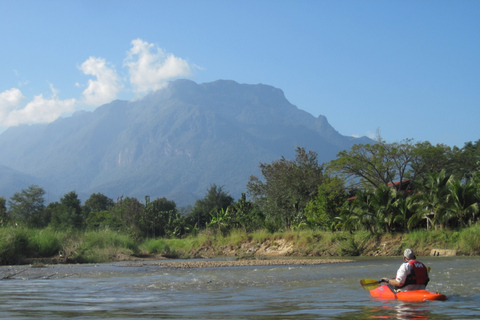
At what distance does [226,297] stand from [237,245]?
117ft

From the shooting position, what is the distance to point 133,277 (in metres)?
20.3

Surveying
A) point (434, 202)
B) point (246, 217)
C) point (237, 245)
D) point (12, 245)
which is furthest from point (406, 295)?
point (246, 217)

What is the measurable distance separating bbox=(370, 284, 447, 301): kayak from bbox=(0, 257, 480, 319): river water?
0.72 ft

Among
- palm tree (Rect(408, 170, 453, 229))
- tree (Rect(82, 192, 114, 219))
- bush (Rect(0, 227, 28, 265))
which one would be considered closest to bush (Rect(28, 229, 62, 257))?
bush (Rect(0, 227, 28, 265))

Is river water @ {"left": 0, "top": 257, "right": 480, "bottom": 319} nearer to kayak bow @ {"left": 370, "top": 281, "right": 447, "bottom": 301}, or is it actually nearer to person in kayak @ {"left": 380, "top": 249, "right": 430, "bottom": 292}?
kayak bow @ {"left": 370, "top": 281, "right": 447, "bottom": 301}

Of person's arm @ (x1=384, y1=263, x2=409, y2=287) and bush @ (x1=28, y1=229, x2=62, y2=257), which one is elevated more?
bush @ (x1=28, y1=229, x2=62, y2=257)

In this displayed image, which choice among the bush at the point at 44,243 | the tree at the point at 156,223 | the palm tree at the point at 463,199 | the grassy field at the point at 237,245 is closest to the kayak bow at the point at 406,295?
the grassy field at the point at 237,245

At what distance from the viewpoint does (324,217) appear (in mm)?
46281

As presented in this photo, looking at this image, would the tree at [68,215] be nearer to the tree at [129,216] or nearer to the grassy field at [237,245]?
the tree at [129,216]

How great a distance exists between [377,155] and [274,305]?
39.8m

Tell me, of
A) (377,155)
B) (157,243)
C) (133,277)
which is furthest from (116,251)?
(377,155)

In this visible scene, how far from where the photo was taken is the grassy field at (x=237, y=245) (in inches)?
1176

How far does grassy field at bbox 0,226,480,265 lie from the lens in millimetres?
29872

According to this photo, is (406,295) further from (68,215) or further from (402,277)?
(68,215)
